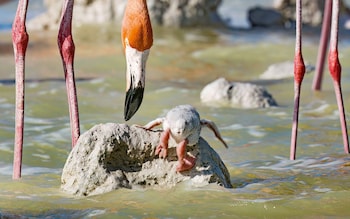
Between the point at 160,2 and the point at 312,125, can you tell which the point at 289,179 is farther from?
the point at 160,2

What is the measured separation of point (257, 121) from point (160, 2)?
20.8 feet

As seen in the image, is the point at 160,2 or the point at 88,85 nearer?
the point at 88,85

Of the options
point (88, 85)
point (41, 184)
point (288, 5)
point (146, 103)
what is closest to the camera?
point (41, 184)

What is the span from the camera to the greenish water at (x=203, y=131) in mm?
3332

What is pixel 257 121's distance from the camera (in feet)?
19.5

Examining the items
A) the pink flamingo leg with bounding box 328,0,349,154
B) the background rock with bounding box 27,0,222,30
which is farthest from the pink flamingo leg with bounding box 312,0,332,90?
the background rock with bounding box 27,0,222,30

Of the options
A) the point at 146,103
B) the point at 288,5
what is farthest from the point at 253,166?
the point at 288,5

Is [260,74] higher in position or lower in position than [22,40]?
lower

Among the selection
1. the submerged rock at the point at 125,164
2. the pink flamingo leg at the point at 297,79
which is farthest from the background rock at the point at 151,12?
the submerged rock at the point at 125,164

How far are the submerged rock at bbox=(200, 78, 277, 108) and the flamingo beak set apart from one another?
119 inches

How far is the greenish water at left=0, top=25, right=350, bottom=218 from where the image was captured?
3.33 meters

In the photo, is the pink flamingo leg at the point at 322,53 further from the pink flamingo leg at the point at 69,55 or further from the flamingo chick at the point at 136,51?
the flamingo chick at the point at 136,51

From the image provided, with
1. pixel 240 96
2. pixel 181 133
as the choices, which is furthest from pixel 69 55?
pixel 240 96

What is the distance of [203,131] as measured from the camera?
5590mm
